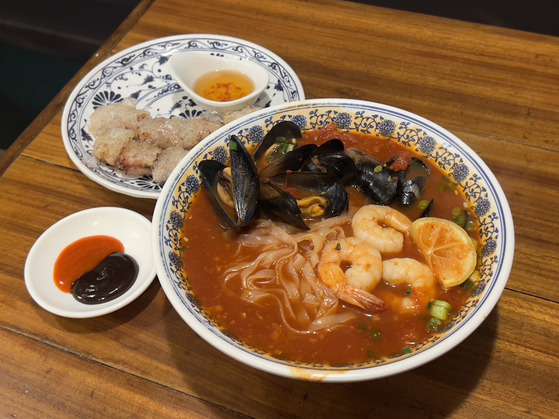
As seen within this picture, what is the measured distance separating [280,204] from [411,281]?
637mm

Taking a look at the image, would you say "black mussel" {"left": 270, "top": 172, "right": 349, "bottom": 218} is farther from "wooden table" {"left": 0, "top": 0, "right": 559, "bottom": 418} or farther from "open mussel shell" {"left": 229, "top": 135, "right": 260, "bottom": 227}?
"wooden table" {"left": 0, "top": 0, "right": 559, "bottom": 418}

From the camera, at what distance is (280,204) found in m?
2.09

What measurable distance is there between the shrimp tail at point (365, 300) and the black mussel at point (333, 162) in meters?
0.63

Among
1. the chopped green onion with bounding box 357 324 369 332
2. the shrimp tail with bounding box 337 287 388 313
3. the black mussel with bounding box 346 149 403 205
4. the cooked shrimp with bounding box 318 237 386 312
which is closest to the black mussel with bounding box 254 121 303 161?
the black mussel with bounding box 346 149 403 205

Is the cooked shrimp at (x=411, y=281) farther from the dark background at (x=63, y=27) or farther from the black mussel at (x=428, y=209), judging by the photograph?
the dark background at (x=63, y=27)

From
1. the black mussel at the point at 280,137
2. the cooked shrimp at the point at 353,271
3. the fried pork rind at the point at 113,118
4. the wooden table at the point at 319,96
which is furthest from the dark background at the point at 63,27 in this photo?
the cooked shrimp at the point at 353,271

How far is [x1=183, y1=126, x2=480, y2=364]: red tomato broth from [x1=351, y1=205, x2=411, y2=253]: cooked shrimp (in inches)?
2.4

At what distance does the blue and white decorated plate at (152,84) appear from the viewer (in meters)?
3.01

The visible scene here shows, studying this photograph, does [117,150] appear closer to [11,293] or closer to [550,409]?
[11,293]

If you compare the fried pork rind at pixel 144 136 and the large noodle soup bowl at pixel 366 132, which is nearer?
the large noodle soup bowl at pixel 366 132

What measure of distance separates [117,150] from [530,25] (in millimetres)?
4278

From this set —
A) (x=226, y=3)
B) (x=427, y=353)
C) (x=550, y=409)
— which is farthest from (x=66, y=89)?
(x=550, y=409)

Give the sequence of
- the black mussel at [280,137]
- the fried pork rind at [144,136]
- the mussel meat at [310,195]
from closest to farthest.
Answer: the mussel meat at [310,195]
the black mussel at [280,137]
the fried pork rind at [144,136]

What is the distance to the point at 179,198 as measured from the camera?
2.14 meters
